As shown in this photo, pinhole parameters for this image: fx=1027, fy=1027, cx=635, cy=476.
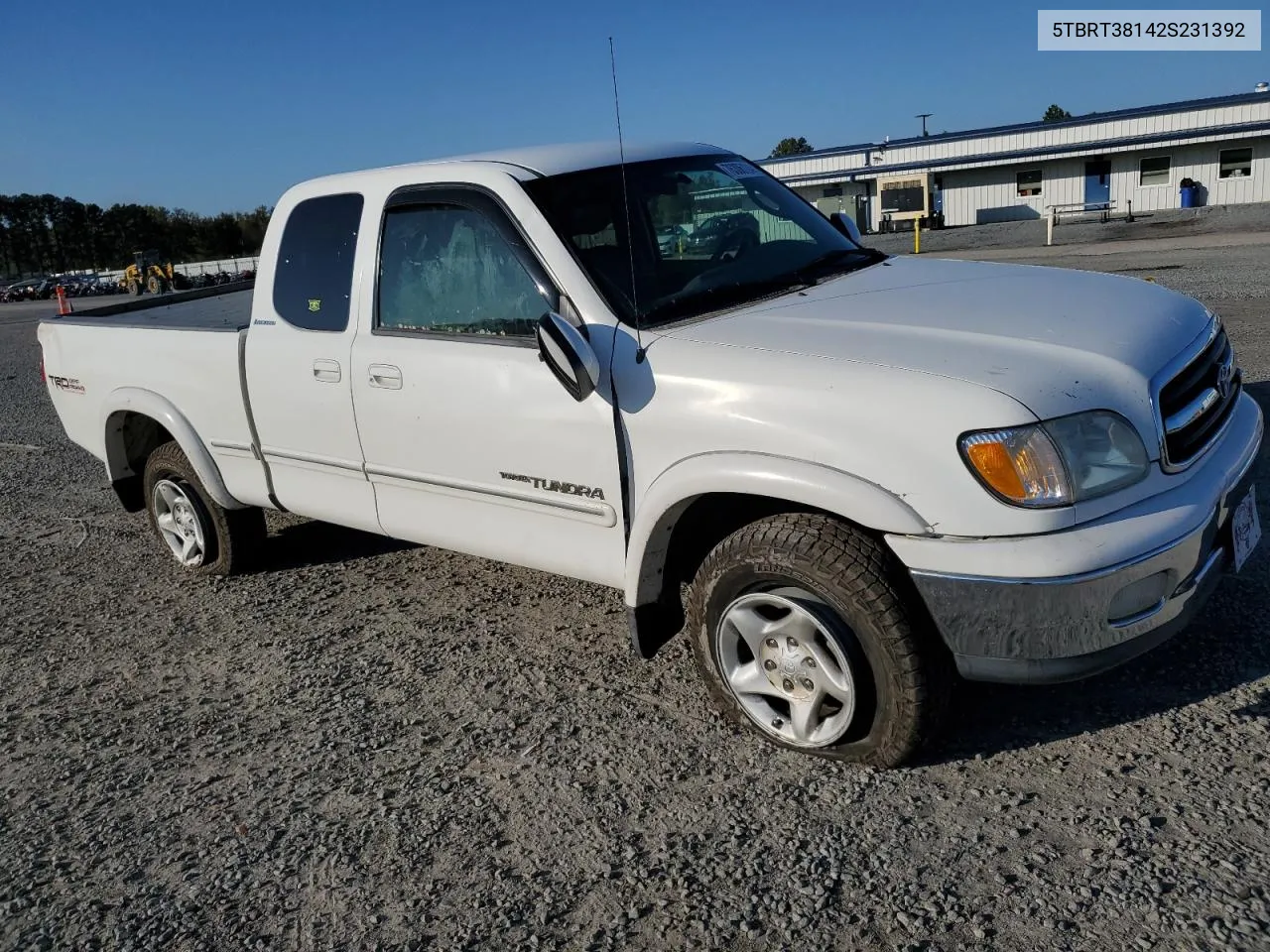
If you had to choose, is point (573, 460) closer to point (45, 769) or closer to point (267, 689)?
point (267, 689)

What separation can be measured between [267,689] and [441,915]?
1706mm

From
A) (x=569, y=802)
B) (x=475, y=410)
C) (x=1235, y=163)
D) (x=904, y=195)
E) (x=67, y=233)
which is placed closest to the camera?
(x=569, y=802)

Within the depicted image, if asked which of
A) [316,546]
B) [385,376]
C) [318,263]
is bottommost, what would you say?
[316,546]

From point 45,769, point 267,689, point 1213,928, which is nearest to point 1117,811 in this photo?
point 1213,928

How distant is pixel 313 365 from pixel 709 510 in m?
1.84

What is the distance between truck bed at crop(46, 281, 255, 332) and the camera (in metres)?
5.30

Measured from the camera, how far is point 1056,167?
47312 millimetres

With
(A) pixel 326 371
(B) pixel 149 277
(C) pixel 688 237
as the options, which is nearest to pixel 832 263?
(C) pixel 688 237

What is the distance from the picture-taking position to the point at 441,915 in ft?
8.59

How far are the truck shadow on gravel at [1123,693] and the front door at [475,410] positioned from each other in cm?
124

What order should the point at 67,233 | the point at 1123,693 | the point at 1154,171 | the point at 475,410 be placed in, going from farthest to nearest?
1. the point at 67,233
2. the point at 1154,171
3. the point at 475,410
4. the point at 1123,693

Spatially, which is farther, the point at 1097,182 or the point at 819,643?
the point at 1097,182

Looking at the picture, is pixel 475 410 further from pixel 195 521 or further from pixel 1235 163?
pixel 1235 163

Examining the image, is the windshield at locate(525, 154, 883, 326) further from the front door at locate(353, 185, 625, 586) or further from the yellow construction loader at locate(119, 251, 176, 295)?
the yellow construction loader at locate(119, 251, 176, 295)
